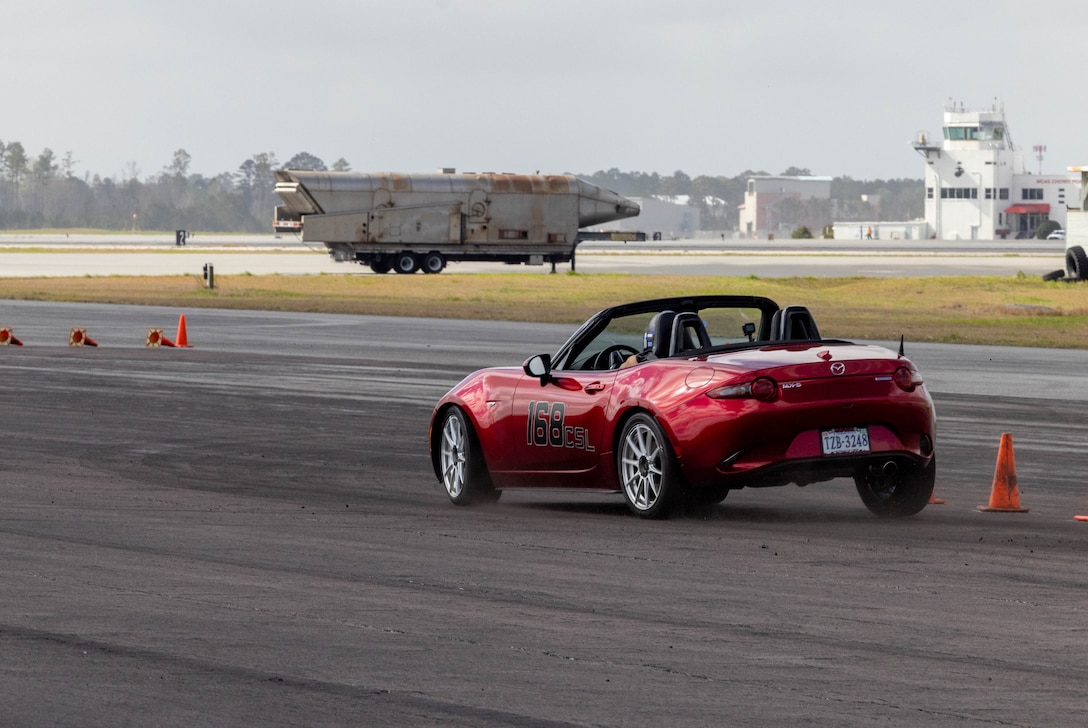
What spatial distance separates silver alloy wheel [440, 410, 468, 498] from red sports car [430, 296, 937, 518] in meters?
0.06

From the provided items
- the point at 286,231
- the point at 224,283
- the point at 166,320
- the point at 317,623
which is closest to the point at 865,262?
the point at 286,231

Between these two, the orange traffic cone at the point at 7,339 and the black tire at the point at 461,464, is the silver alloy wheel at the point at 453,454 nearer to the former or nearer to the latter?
the black tire at the point at 461,464

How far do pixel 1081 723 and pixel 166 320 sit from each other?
33340 mm

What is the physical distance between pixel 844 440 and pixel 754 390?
656mm

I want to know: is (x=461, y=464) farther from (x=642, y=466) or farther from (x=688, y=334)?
(x=688, y=334)

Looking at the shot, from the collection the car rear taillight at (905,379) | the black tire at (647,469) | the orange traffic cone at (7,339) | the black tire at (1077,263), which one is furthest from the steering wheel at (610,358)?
the black tire at (1077,263)

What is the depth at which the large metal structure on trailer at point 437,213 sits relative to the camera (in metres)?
62.5

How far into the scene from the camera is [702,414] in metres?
9.64

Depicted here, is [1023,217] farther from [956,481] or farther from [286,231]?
[956,481]

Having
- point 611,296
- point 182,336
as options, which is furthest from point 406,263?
point 182,336

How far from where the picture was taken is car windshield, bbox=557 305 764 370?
1030 cm

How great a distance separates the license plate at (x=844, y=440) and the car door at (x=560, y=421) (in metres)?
1.47

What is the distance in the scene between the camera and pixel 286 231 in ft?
215

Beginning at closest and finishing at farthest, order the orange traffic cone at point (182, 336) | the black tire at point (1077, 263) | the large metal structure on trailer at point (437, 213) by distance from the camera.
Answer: the orange traffic cone at point (182, 336) < the black tire at point (1077, 263) < the large metal structure on trailer at point (437, 213)
